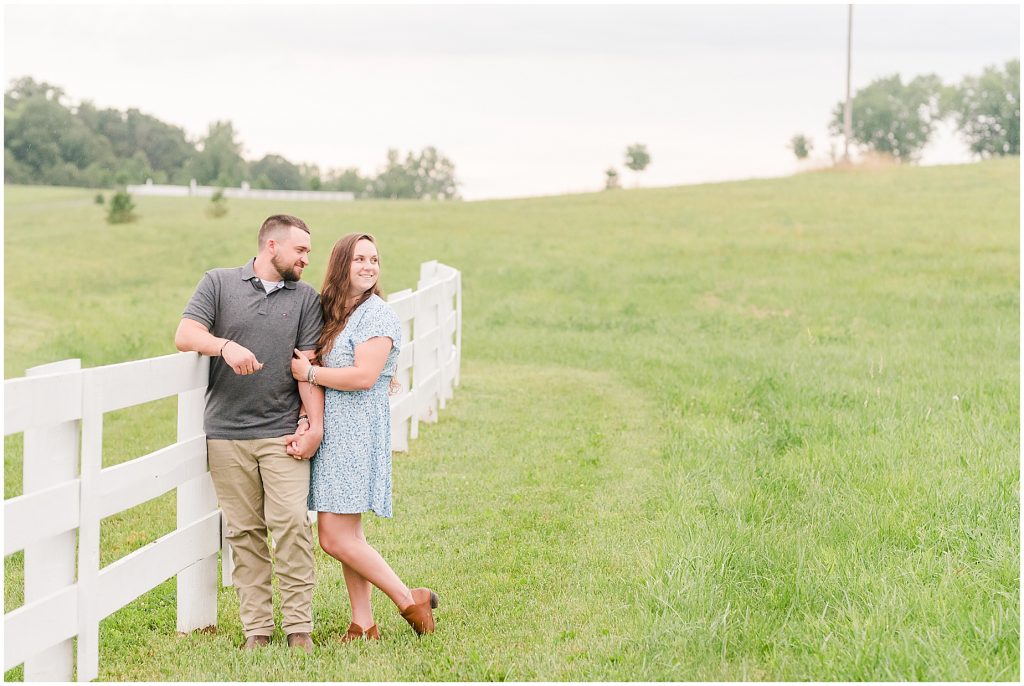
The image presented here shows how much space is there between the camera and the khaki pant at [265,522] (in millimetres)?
5324

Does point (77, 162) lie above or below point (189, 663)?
above

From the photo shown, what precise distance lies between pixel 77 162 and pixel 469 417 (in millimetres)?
79837

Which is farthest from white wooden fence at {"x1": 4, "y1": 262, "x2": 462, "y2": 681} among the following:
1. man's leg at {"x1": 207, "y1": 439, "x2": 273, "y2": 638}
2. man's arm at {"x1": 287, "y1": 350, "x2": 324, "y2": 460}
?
man's arm at {"x1": 287, "y1": 350, "x2": 324, "y2": 460}

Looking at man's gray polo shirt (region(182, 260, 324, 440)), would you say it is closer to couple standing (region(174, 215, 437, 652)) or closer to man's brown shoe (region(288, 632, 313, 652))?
couple standing (region(174, 215, 437, 652))

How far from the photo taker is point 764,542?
626cm

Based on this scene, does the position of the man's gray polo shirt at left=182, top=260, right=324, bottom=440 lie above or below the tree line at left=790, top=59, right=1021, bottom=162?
below

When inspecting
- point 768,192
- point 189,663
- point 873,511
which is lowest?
point 189,663

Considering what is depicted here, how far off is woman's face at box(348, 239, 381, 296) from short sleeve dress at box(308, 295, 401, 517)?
3.1 inches

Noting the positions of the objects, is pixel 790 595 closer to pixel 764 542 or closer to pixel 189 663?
pixel 764 542

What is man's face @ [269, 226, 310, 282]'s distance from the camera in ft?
17.6

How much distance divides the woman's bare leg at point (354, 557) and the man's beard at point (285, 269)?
1144 millimetres

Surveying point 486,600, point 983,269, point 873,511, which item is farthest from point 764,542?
point 983,269

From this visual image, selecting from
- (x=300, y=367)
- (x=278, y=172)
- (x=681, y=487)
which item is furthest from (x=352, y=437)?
(x=278, y=172)

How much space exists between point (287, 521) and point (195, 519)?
0.55 meters
